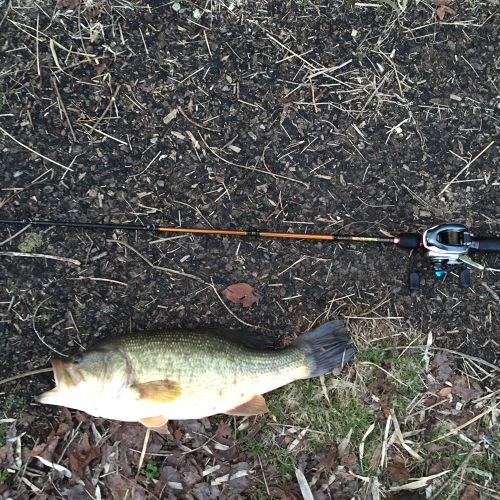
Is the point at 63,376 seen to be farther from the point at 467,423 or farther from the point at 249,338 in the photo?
the point at 467,423

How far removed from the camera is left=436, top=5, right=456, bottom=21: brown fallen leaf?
4293 mm

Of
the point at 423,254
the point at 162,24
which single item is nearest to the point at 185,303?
the point at 423,254

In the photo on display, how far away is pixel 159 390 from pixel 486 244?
96.2 inches

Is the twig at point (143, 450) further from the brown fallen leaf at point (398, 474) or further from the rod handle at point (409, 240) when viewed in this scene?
the rod handle at point (409, 240)

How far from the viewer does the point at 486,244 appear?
389 cm

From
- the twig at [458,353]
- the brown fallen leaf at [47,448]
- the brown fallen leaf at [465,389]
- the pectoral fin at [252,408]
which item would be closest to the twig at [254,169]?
the twig at [458,353]

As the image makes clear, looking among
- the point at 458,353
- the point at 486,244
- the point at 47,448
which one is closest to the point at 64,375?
the point at 47,448

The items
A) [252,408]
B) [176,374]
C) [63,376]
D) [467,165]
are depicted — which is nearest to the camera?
[63,376]

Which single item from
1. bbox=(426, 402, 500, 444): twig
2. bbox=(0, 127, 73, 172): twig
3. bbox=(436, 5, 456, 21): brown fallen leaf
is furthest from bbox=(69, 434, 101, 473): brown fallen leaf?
bbox=(436, 5, 456, 21): brown fallen leaf

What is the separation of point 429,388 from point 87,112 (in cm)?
320

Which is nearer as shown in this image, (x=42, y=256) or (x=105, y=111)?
(x=42, y=256)

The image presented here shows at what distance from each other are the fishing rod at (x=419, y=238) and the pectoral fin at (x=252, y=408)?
113 cm

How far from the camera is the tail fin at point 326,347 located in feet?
12.5

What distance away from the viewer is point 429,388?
4.07 m
